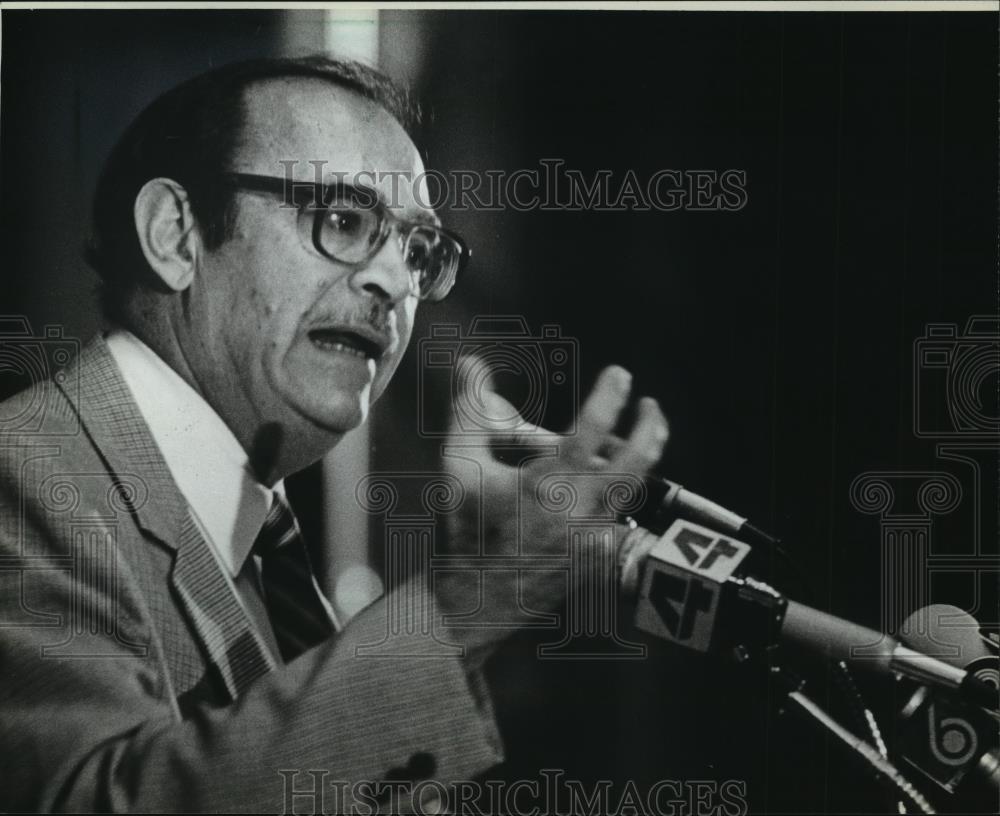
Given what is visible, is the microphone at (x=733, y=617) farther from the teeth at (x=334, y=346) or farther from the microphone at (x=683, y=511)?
the teeth at (x=334, y=346)

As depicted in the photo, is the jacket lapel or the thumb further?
the thumb

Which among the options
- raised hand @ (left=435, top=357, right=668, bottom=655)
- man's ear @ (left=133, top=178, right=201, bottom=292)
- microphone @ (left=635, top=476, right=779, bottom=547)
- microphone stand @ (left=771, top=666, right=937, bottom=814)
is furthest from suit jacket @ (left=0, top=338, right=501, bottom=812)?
microphone stand @ (left=771, top=666, right=937, bottom=814)

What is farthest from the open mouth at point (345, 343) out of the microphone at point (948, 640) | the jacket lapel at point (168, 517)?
the microphone at point (948, 640)

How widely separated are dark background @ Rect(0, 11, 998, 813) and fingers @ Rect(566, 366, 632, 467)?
34 millimetres

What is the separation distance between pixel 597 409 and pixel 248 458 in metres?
0.80

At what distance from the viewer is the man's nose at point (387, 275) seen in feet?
8.18

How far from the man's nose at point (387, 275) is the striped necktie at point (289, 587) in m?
0.52

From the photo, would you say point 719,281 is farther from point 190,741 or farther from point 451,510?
point 190,741

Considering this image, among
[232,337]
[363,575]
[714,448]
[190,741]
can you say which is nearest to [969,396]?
[714,448]

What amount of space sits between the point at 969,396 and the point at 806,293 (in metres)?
0.45

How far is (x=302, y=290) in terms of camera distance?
2.48m

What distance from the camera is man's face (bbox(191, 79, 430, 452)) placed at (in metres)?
2.48

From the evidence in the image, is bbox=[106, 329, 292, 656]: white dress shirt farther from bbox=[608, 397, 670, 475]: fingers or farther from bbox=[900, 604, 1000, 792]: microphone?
bbox=[900, 604, 1000, 792]: microphone

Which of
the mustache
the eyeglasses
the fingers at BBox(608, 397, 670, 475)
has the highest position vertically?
the eyeglasses
